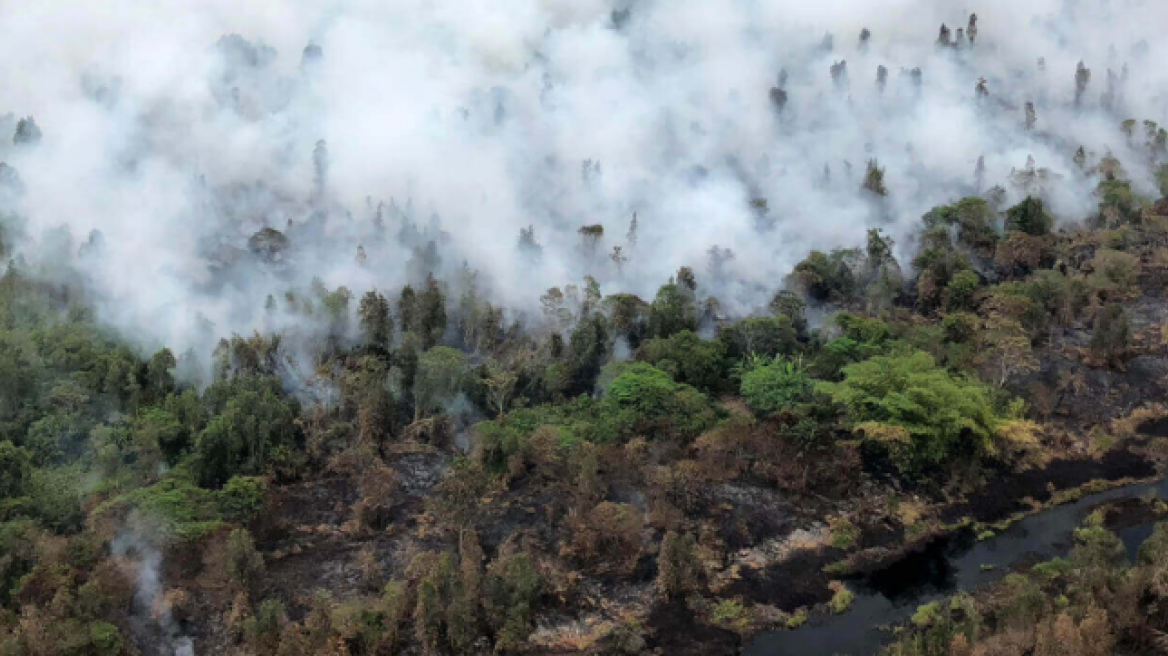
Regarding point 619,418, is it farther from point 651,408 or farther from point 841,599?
point 841,599

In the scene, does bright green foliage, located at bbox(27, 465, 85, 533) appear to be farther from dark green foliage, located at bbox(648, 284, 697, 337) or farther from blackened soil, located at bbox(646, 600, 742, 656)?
dark green foliage, located at bbox(648, 284, 697, 337)

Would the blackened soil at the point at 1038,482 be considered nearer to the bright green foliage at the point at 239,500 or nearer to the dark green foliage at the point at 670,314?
the dark green foliage at the point at 670,314

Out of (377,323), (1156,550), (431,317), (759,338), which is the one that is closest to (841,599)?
(1156,550)

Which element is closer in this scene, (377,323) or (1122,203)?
(377,323)

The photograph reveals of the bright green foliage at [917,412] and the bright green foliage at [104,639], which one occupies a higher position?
the bright green foliage at [917,412]

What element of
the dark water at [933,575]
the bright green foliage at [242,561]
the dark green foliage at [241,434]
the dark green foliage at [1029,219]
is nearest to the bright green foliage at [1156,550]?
the dark water at [933,575]

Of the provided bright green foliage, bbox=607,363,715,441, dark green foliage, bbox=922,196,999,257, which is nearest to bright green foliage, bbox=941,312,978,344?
dark green foliage, bbox=922,196,999,257
